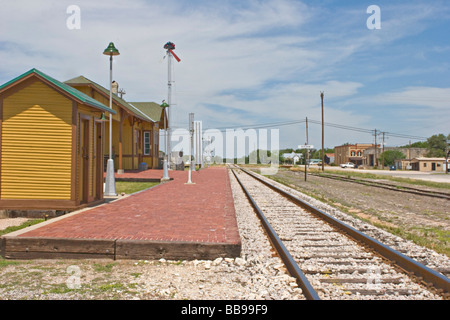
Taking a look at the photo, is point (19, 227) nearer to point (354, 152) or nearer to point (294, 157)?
point (294, 157)

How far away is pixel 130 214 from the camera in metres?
8.36

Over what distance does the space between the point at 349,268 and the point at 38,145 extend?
7.14 m

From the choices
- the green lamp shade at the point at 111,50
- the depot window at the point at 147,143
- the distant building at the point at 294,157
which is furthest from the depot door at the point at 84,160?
the distant building at the point at 294,157

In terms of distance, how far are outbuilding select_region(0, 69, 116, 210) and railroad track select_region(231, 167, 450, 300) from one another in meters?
4.81

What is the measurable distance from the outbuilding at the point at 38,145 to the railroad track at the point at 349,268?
4808mm

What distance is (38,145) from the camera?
28.2 feet

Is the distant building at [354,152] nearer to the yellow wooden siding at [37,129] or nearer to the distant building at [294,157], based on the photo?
the distant building at [294,157]

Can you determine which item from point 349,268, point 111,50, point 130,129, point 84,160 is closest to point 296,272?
point 349,268

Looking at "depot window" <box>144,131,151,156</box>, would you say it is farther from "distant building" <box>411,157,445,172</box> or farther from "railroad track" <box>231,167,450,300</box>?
"distant building" <box>411,157,445,172</box>

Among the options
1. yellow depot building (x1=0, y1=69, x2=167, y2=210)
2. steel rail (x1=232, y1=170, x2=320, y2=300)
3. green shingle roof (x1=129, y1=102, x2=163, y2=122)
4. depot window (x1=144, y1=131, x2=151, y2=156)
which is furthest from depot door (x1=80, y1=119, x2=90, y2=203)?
green shingle roof (x1=129, y1=102, x2=163, y2=122)

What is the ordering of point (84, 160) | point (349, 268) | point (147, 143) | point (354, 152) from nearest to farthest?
point (349, 268), point (84, 160), point (147, 143), point (354, 152)

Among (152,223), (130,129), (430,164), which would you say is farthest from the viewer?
(430,164)

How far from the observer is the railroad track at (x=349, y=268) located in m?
4.15
